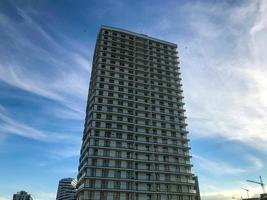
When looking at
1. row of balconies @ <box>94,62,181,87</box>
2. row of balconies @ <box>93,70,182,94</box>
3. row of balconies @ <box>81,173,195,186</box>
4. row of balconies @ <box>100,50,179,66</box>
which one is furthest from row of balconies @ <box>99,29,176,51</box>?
row of balconies @ <box>81,173,195,186</box>

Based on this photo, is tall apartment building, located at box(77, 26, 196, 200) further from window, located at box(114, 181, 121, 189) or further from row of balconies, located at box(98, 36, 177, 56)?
window, located at box(114, 181, 121, 189)

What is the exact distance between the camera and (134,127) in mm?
77250

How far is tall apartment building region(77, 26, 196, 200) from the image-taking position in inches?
2653

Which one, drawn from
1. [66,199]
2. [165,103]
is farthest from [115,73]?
[66,199]

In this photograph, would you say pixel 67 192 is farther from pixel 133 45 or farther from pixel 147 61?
pixel 133 45

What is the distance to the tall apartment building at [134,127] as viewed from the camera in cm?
6738

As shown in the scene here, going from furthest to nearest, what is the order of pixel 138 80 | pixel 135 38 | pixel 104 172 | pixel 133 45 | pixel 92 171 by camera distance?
pixel 135 38, pixel 133 45, pixel 138 80, pixel 104 172, pixel 92 171

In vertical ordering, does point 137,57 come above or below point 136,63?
above

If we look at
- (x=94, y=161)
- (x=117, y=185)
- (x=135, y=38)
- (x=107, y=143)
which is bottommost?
(x=117, y=185)

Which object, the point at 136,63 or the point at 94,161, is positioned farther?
the point at 136,63

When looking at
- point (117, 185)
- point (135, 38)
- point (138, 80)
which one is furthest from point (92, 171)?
point (135, 38)

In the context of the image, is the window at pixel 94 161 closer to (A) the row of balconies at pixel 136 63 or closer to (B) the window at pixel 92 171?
(B) the window at pixel 92 171

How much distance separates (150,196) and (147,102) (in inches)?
1179

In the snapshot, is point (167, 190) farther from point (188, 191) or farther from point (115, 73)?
point (115, 73)
